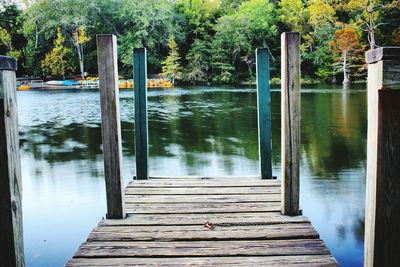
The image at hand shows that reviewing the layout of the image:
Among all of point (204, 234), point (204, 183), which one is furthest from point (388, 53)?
point (204, 183)

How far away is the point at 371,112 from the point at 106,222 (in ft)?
5.95

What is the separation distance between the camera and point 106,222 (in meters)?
2.64

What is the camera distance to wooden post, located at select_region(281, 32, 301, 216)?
8.12ft

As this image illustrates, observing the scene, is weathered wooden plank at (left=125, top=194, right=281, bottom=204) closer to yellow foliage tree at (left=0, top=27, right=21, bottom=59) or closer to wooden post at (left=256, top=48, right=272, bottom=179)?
wooden post at (left=256, top=48, right=272, bottom=179)

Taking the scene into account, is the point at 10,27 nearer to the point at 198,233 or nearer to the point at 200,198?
the point at 200,198

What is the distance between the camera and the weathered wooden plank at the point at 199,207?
2.88m

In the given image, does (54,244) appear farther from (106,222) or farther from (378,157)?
(378,157)

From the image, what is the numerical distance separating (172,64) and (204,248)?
33.3 meters

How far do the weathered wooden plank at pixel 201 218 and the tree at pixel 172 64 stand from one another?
3202cm

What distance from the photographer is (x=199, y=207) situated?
9.77 ft

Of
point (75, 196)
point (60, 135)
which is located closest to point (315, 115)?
point (60, 135)

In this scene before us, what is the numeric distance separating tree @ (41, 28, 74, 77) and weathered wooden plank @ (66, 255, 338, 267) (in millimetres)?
35754

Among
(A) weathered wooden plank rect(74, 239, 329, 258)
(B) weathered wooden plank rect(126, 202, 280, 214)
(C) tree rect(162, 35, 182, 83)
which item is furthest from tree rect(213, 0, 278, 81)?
(A) weathered wooden plank rect(74, 239, 329, 258)

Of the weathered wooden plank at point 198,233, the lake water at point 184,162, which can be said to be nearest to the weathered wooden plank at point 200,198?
the weathered wooden plank at point 198,233
